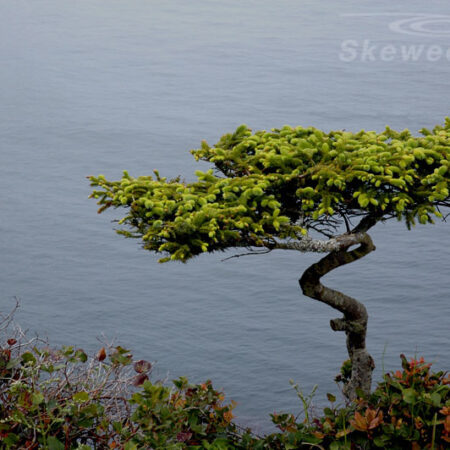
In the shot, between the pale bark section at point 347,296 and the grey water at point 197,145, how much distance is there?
43.1 inches

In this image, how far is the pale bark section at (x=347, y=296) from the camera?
4406 mm

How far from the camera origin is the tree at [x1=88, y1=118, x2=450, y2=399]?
4.08 meters

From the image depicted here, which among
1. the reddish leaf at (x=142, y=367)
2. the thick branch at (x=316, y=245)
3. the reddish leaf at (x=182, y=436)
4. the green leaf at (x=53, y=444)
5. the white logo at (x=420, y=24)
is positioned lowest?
the reddish leaf at (x=182, y=436)

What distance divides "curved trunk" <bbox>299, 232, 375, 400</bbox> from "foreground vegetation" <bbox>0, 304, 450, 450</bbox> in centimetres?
21

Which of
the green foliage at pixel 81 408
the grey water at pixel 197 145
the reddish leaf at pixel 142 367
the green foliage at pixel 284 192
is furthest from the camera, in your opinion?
the grey water at pixel 197 145

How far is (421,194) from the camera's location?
14.0ft

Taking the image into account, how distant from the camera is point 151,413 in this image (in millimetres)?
4121

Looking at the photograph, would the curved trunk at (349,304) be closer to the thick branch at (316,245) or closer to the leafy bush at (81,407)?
the thick branch at (316,245)

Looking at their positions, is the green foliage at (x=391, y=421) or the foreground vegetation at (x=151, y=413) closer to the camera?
the foreground vegetation at (x=151, y=413)

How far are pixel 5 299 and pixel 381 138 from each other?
4559mm

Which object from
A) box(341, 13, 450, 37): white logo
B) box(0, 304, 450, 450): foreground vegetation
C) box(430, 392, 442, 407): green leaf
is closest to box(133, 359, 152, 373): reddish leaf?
box(0, 304, 450, 450): foreground vegetation

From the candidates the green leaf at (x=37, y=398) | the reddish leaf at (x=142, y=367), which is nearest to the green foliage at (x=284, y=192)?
the reddish leaf at (x=142, y=367)

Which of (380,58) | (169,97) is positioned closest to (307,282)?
(169,97)

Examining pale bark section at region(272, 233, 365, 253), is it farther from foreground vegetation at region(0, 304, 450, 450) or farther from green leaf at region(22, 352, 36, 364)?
green leaf at region(22, 352, 36, 364)
